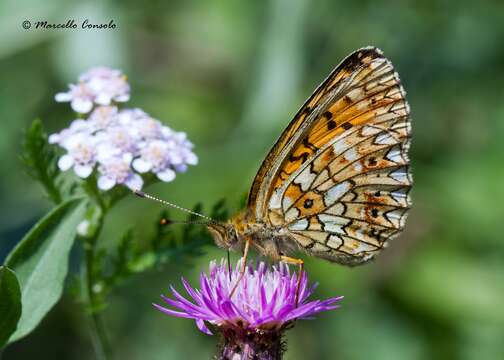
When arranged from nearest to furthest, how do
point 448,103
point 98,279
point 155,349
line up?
point 98,279
point 155,349
point 448,103

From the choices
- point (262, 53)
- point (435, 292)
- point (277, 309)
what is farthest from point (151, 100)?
point (277, 309)

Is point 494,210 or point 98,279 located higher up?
point 494,210

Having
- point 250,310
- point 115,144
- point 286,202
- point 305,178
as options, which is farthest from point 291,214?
point 115,144

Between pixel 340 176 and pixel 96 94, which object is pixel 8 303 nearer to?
pixel 96 94

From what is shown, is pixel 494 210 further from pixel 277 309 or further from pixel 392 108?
pixel 277 309

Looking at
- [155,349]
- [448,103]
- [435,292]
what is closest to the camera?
[435,292]

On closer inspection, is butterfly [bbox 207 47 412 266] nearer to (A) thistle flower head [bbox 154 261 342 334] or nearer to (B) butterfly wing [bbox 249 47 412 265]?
(B) butterfly wing [bbox 249 47 412 265]
